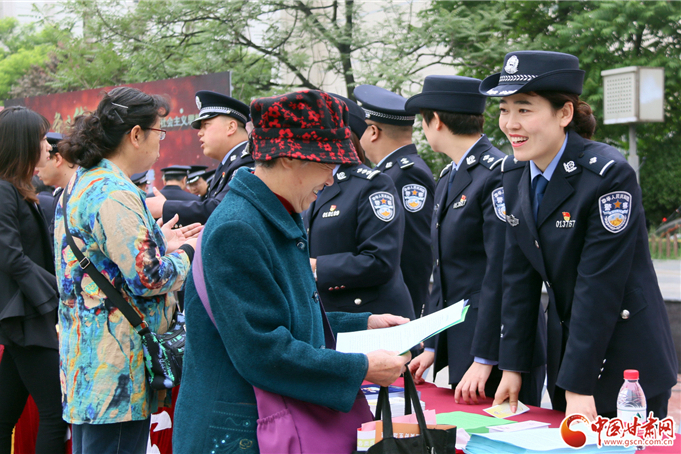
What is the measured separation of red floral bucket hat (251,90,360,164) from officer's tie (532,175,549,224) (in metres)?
0.87

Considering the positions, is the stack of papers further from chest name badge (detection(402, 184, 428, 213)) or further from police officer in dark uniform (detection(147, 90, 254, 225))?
police officer in dark uniform (detection(147, 90, 254, 225))

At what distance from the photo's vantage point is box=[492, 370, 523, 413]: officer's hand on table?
87.1 inches

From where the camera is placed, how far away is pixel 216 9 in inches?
409

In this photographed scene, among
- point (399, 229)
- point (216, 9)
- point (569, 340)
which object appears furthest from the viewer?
point (216, 9)

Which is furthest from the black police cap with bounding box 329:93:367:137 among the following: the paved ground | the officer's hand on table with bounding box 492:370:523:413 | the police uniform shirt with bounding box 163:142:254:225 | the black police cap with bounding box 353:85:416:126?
the paved ground

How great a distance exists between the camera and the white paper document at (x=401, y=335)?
1629mm

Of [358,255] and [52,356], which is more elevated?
[358,255]

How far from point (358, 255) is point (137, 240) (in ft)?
3.94

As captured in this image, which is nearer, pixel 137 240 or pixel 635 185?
pixel 635 185

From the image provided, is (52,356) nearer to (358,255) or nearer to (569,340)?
(358,255)

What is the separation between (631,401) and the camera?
6.43 ft

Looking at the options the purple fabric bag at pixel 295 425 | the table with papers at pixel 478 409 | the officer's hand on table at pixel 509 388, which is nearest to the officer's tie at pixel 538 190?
the officer's hand on table at pixel 509 388

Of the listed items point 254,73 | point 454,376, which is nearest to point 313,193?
point 454,376

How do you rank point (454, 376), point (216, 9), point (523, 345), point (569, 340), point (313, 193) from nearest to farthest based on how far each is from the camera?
point (313, 193), point (569, 340), point (523, 345), point (454, 376), point (216, 9)
